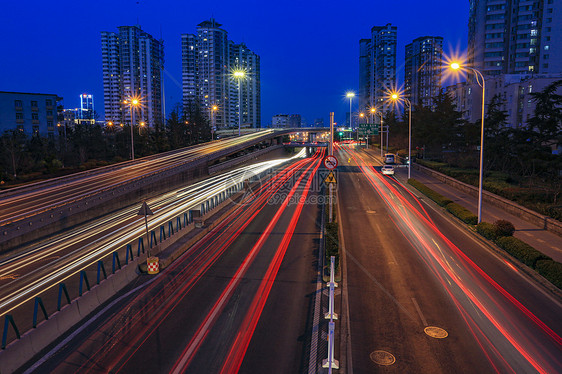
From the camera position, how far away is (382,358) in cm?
1007

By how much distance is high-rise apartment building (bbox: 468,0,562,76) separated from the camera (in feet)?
283

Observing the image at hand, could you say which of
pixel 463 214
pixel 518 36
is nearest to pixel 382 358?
pixel 463 214

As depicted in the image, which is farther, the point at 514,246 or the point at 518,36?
→ the point at 518,36

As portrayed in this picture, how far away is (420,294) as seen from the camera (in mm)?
→ 14320

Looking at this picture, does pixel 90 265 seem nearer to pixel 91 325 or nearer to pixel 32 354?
pixel 91 325

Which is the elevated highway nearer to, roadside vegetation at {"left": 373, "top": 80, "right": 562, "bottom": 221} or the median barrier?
the median barrier

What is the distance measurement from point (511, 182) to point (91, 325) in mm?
38421

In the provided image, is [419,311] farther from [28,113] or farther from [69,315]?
[28,113]

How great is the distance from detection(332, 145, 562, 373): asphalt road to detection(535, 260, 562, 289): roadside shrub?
73cm

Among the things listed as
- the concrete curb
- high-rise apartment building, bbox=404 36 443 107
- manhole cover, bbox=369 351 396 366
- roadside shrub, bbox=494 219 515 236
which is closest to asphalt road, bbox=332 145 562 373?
manhole cover, bbox=369 351 396 366

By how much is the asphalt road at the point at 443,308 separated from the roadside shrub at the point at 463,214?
4.36 ft

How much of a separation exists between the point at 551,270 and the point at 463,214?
11.0 meters

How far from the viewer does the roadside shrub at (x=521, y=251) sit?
1630cm

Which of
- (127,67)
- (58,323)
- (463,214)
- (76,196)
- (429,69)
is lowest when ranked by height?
(58,323)
